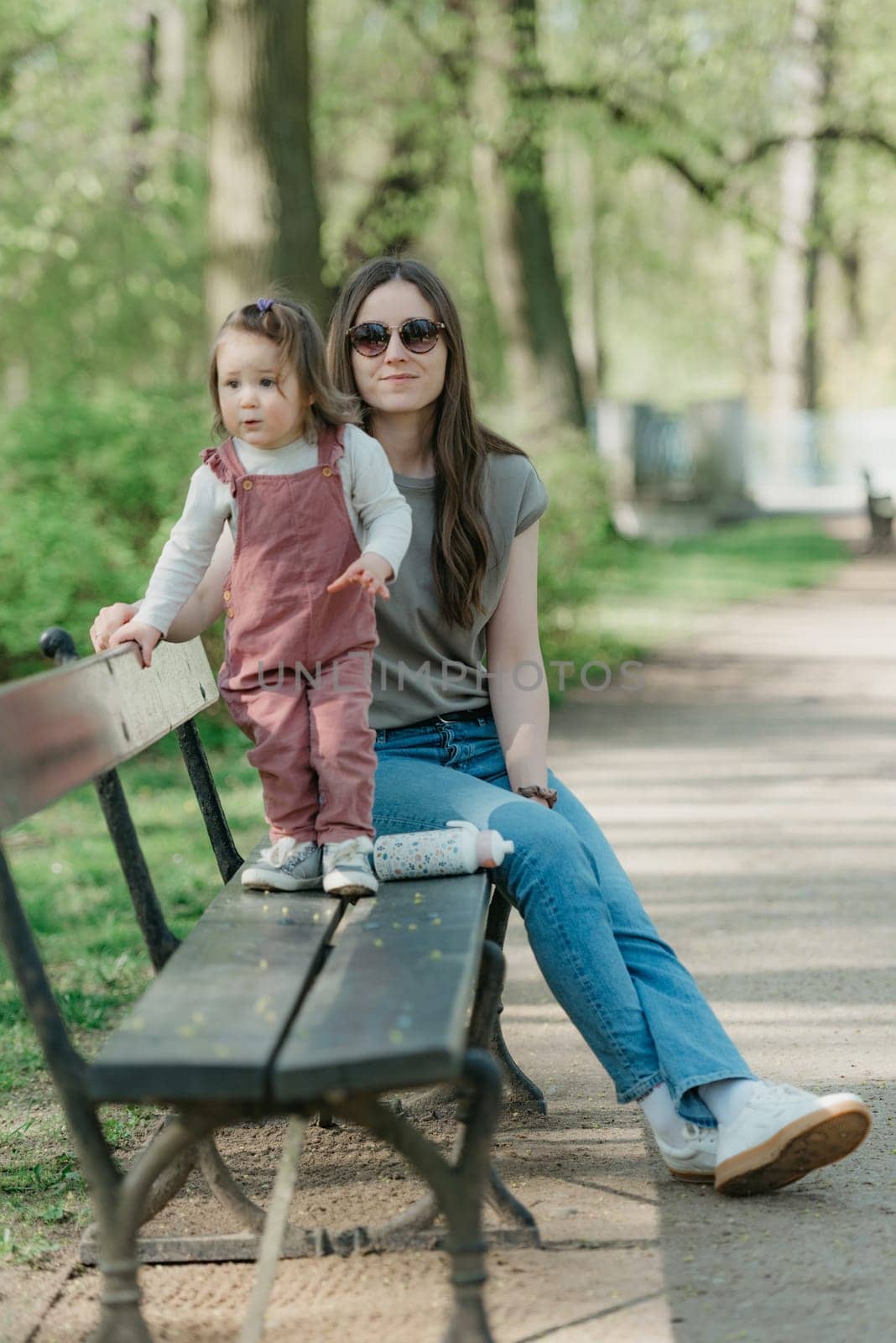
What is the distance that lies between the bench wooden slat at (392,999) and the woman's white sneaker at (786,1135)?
2.07 ft

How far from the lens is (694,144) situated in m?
15.8

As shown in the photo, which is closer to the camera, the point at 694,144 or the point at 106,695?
the point at 106,695

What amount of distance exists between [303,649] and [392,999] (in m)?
0.87

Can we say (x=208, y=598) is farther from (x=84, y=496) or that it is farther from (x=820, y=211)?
(x=820, y=211)

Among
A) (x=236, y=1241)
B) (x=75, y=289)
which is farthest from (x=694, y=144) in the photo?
(x=236, y=1241)

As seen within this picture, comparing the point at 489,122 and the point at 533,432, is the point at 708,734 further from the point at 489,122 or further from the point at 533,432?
the point at 489,122

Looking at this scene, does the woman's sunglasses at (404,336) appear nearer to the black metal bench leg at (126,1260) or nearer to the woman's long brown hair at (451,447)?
the woman's long brown hair at (451,447)

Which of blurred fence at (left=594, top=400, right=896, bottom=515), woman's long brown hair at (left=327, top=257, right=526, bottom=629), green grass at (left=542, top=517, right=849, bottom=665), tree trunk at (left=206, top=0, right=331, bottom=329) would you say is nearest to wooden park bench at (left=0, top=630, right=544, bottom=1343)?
woman's long brown hair at (left=327, top=257, right=526, bottom=629)

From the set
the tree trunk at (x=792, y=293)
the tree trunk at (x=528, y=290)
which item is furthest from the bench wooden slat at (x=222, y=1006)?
the tree trunk at (x=792, y=293)

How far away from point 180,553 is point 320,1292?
132 cm

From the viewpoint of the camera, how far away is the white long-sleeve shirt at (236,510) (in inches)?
120

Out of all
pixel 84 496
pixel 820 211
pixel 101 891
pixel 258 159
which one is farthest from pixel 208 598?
pixel 820 211

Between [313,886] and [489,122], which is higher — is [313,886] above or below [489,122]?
below

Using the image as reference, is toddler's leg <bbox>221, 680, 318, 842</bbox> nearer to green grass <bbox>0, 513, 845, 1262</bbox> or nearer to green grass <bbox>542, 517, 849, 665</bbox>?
green grass <bbox>0, 513, 845, 1262</bbox>
